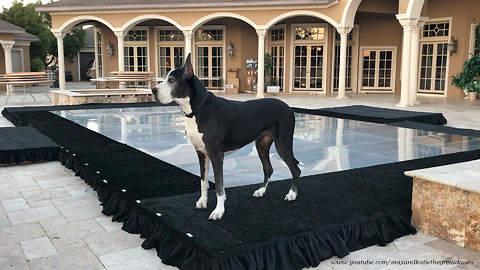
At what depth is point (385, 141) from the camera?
7.79 meters

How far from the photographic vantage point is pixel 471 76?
16062mm

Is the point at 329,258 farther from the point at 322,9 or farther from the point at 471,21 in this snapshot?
the point at 471,21

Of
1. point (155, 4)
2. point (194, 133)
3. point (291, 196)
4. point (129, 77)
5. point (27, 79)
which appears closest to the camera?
point (194, 133)

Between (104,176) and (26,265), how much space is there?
1791 mm

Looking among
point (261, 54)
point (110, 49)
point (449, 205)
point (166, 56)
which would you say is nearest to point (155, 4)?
point (166, 56)

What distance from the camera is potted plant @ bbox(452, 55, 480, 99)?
51.6ft

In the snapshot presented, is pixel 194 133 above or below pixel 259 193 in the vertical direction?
above

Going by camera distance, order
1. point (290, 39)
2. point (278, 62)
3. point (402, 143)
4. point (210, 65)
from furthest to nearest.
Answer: point (210, 65)
point (278, 62)
point (290, 39)
point (402, 143)

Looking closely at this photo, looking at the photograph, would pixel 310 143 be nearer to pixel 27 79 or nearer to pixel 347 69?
pixel 27 79

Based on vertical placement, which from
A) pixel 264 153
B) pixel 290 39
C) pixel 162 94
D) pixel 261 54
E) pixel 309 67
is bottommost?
pixel 264 153

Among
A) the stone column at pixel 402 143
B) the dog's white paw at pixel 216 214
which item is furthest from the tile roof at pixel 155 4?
the dog's white paw at pixel 216 214

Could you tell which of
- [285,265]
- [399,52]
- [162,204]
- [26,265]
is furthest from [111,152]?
[399,52]

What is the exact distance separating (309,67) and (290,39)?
4.72 feet

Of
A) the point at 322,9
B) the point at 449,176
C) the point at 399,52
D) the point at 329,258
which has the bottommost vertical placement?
the point at 329,258
